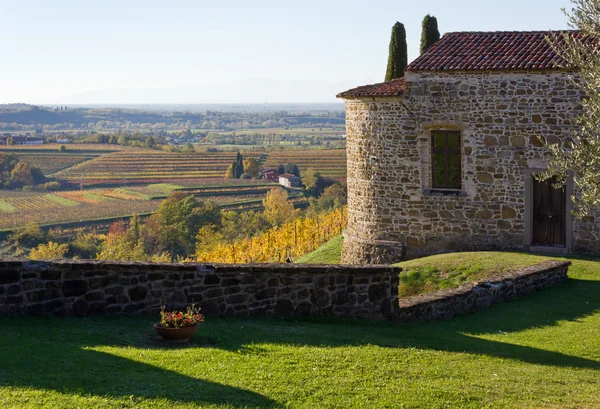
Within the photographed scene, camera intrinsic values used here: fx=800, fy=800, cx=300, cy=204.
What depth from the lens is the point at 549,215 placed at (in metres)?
21.5

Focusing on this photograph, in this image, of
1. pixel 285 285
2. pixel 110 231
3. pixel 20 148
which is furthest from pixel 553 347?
pixel 20 148

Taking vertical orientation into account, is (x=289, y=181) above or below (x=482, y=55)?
below

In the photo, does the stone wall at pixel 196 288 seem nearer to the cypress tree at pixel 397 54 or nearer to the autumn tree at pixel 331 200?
the cypress tree at pixel 397 54

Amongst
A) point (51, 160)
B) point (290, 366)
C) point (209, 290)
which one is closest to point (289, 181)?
point (51, 160)

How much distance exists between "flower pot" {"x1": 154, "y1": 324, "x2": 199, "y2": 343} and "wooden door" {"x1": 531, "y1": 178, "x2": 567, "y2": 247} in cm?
1363

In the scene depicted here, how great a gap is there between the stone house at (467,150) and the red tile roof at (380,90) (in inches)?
1.6

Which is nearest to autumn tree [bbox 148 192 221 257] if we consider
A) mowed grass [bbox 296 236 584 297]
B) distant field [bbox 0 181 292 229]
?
distant field [bbox 0 181 292 229]

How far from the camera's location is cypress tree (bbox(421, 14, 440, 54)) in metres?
28.7

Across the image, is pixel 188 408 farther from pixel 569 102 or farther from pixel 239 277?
pixel 569 102

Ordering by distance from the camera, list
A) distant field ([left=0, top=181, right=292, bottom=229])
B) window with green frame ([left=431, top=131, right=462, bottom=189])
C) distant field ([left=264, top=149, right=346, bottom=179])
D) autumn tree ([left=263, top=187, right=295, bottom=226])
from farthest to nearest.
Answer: distant field ([left=264, top=149, right=346, bottom=179])
distant field ([left=0, top=181, right=292, bottom=229])
autumn tree ([left=263, top=187, right=295, bottom=226])
window with green frame ([left=431, top=131, right=462, bottom=189])

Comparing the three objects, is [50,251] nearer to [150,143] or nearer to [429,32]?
[429,32]

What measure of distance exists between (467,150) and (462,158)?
0.85 feet

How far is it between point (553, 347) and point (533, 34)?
1273 centimetres

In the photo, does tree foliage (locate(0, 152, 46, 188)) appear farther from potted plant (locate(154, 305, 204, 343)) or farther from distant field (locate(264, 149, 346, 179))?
potted plant (locate(154, 305, 204, 343))
